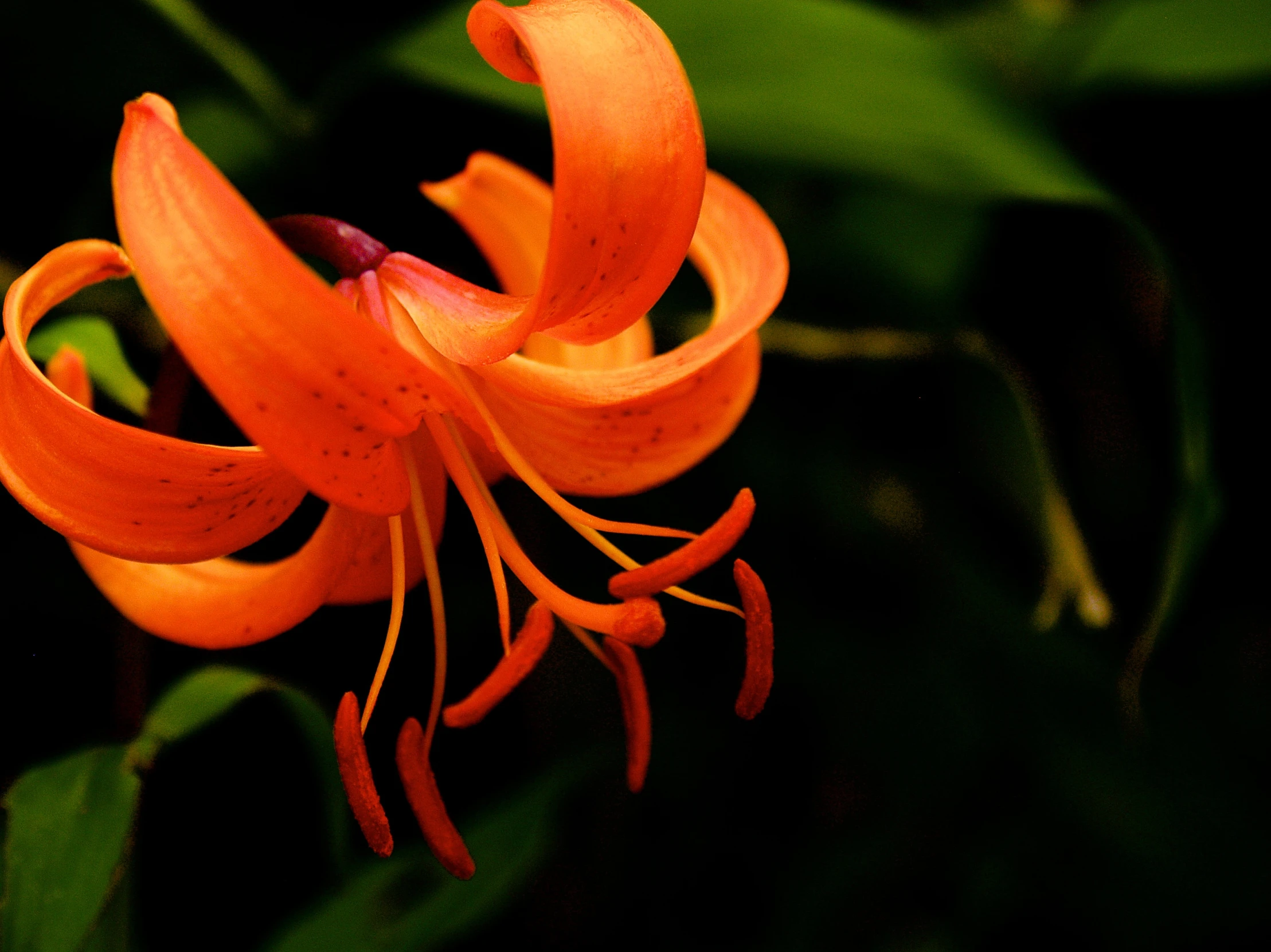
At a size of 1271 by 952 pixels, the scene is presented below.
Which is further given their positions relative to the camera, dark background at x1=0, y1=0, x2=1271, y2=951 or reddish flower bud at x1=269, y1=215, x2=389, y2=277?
dark background at x1=0, y1=0, x2=1271, y2=951

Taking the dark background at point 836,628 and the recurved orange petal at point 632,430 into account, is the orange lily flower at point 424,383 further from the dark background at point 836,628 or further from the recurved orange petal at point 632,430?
the dark background at point 836,628

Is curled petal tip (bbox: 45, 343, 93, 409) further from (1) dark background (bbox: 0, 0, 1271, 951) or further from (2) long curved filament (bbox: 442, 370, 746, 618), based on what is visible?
(1) dark background (bbox: 0, 0, 1271, 951)

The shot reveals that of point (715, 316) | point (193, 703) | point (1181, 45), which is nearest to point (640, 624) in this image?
point (715, 316)

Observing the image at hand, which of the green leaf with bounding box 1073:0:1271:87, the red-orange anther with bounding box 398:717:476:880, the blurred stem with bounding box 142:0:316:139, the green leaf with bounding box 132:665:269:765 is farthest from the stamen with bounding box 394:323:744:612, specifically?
the green leaf with bounding box 1073:0:1271:87

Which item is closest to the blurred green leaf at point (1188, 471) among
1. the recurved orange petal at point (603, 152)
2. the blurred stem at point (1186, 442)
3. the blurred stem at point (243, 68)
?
the blurred stem at point (1186, 442)

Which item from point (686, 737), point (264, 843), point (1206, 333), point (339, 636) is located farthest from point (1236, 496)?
point (264, 843)

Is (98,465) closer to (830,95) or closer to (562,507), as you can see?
(562,507)
